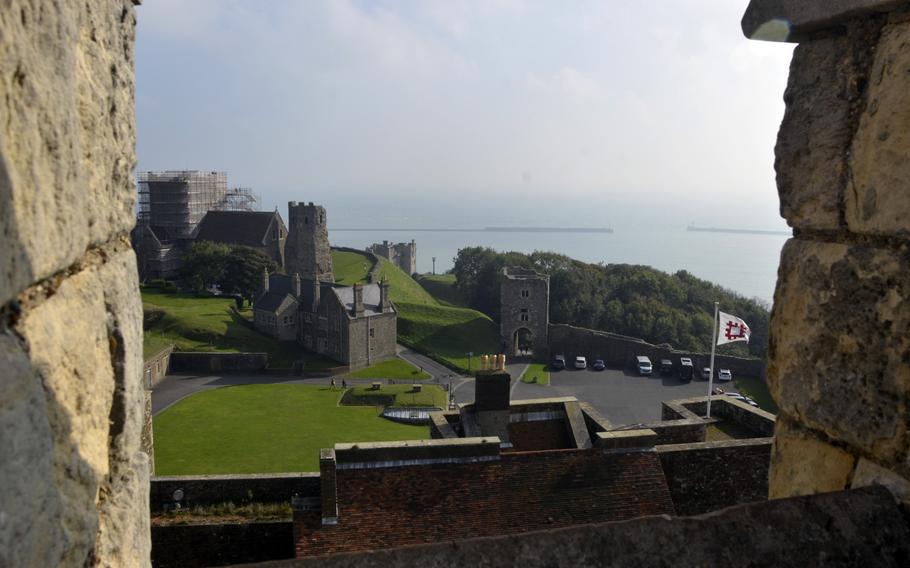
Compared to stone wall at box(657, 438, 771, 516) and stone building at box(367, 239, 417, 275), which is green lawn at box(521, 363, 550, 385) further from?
stone building at box(367, 239, 417, 275)

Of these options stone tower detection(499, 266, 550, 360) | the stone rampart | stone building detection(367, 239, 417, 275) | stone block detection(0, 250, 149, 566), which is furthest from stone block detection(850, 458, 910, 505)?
stone building detection(367, 239, 417, 275)

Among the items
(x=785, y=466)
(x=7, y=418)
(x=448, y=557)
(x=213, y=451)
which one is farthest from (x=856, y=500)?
(x=213, y=451)

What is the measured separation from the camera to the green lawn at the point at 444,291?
62519 millimetres

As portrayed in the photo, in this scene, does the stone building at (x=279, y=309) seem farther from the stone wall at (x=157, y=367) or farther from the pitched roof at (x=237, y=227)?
the pitched roof at (x=237, y=227)

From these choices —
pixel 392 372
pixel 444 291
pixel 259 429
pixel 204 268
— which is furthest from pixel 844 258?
pixel 444 291

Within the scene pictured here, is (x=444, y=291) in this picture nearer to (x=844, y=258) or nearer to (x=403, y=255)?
(x=403, y=255)

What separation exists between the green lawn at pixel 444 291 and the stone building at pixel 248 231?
14.8 metres

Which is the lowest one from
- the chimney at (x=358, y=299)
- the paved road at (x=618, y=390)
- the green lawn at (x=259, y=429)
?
the paved road at (x=618, y=390)

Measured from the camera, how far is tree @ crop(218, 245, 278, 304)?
166ft

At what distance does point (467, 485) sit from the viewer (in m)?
9.55

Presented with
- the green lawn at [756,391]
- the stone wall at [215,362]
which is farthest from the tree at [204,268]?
the green lawn at [756,391]

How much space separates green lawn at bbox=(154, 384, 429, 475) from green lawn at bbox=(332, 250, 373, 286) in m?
24.4

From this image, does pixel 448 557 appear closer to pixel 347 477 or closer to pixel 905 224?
pixel 905 224

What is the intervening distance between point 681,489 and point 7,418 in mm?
11079
